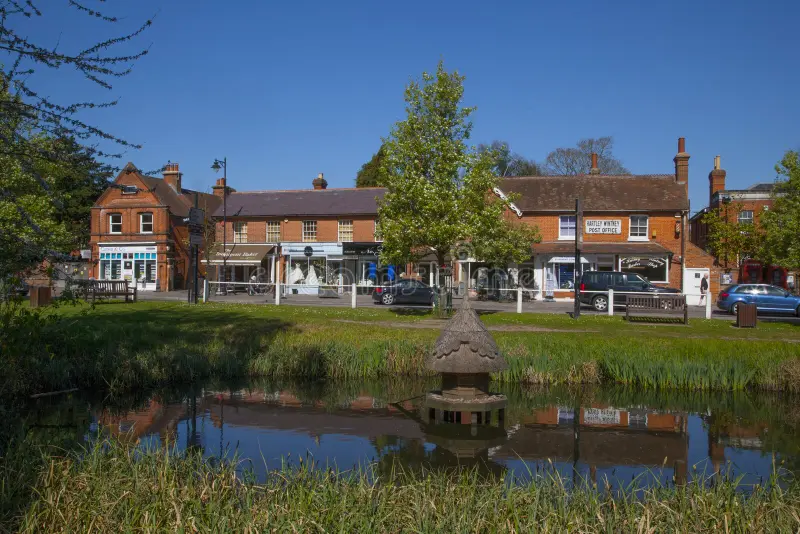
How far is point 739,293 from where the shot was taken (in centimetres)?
2712

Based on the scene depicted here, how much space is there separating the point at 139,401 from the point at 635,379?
9.66 m

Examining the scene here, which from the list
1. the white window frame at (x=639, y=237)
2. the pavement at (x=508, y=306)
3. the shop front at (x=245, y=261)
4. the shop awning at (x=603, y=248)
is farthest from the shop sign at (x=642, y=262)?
the shop front at (x=245, y=261)

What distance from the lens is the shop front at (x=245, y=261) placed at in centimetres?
4250

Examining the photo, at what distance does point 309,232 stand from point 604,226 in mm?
18905

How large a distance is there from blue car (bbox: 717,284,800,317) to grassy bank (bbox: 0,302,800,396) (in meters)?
9.69

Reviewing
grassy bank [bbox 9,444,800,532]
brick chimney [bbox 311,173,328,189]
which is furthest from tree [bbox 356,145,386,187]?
grassy bank [bbox 9,444,800,532]

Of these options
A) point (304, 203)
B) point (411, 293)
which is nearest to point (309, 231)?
point (304, 203)

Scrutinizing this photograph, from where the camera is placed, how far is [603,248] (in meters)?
37.1

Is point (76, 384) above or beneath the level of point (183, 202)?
beneath

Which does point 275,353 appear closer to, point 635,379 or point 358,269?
point 635,379

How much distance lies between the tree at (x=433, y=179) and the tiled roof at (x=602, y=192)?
17009 millimetres

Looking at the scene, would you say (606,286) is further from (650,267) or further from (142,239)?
(142,239)

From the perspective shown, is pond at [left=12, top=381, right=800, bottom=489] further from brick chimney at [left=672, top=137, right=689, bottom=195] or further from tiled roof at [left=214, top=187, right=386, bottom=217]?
tiled roof at [left=214, top=187, right=386, bottom=217]

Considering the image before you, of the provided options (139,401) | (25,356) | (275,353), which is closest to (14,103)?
(25,356)
